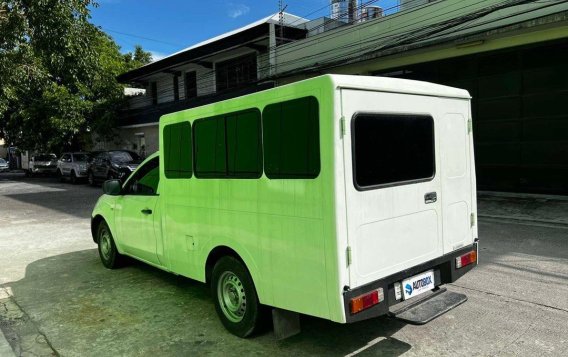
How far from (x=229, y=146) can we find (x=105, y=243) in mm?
3585

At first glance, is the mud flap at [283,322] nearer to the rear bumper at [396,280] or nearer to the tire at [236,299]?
the tire at [236,299]

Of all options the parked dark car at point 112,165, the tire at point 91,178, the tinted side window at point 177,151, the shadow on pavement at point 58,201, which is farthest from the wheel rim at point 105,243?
the tire at point 91,178

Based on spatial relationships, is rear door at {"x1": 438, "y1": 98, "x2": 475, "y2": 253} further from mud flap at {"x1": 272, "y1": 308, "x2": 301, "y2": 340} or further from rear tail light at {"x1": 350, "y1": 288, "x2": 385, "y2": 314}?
mud flap at {"x1": 272, "y1": 308, "x2": 301, "y2": 340}

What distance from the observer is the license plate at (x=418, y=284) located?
3.49 m

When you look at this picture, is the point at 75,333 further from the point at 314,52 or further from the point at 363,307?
the point at 314,52

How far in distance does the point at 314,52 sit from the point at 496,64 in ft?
18.9

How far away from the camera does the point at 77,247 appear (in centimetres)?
804

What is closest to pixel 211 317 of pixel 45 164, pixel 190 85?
pixel 190 85

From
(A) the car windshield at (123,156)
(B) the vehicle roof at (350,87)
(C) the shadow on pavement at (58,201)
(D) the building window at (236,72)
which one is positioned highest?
(D) the building window at (236,72)

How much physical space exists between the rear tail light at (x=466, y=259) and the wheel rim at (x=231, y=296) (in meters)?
1.85

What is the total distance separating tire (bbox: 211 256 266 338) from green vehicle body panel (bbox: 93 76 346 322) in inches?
5.4

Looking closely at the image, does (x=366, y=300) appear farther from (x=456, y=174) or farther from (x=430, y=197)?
(x=456, y=174)

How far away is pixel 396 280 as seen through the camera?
3.40 meters

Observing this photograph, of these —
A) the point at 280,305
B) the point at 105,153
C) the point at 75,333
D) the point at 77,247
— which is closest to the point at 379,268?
the point at 280,305
